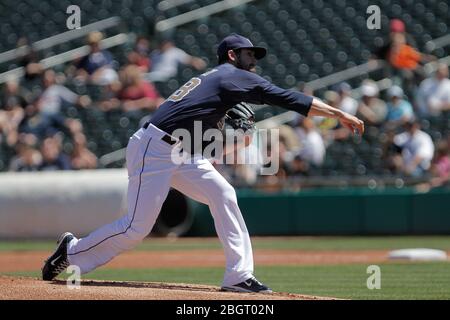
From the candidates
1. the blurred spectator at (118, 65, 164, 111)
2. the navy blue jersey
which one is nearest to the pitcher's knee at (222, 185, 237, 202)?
the navy blue jersey

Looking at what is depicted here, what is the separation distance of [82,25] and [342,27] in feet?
18.1

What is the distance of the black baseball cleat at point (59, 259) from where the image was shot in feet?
25.6

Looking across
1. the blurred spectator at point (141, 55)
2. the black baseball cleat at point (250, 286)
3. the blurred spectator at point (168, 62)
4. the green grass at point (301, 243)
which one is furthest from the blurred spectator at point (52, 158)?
the black baseball cleat at point (250, 286)

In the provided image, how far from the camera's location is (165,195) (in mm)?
7461

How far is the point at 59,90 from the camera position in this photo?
18.2 meters

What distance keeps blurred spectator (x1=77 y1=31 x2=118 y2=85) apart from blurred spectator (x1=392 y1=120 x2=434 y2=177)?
18.8 feet

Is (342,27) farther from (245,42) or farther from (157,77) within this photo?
(245,42)

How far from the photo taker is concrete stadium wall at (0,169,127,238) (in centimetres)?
1602

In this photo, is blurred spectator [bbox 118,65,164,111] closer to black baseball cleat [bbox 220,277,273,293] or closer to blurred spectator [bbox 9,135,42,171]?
blurred spectator [bbox 9,135,42,171]

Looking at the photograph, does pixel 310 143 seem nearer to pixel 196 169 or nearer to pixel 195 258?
pixel 195 258

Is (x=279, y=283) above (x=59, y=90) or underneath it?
underneath

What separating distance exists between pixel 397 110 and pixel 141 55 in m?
5.31

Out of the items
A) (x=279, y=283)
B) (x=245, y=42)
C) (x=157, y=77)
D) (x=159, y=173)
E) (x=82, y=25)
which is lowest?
(x=279, y=283)
